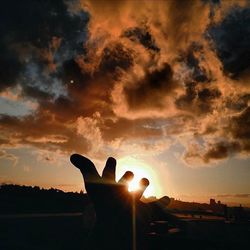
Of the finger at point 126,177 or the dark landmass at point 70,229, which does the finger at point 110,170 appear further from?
the dark landmass at point 70,229

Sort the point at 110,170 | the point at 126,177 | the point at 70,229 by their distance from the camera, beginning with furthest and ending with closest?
the point at 70,229, the point at 126,177, the point at 110,170

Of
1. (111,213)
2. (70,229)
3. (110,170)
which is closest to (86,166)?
(110,170)

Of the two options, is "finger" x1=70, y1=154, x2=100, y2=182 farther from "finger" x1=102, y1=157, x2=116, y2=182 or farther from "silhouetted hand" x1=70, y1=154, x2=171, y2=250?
"finger" x1=102, y1=157, x2=116, y2=182

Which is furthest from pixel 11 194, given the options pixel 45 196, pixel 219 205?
pixel 219 205

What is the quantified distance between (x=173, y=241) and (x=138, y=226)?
60cm

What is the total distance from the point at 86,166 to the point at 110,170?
1.75 feet

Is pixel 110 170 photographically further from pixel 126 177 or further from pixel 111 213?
pixel 111 213

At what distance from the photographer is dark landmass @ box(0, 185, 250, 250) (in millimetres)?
5039

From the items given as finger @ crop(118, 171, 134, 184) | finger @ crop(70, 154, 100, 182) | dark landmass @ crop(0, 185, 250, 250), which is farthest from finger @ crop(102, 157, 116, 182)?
dark landmass @ crop(0, 185, 250, 250)

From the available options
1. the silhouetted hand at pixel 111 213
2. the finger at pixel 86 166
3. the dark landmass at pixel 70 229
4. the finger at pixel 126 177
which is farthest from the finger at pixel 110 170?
the dark landmass at pixel 70 229

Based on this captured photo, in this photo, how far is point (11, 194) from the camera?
3300cm

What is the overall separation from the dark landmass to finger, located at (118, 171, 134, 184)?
954mm

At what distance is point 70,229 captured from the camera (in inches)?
340

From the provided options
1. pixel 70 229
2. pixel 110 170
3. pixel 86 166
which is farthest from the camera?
pixel 70 229
